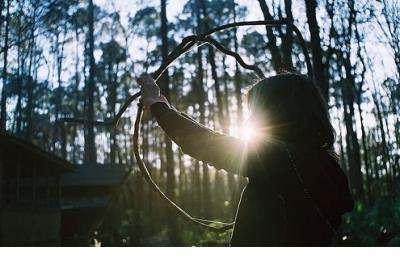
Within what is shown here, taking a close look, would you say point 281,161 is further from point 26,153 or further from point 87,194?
point 87,194

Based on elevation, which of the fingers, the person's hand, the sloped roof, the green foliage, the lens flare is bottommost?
the green foliage

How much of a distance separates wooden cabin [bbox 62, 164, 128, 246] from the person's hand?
14.4m

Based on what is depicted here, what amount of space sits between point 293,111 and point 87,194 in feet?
58.2

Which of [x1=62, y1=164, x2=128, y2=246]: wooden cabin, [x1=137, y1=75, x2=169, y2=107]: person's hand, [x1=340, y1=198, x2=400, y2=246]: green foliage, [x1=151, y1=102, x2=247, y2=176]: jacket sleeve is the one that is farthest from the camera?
[x1=62, y1=164, x2=128, y2=246]: wooden cabin

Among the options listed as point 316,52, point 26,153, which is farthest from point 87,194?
point 316,52

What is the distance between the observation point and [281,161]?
0.88m

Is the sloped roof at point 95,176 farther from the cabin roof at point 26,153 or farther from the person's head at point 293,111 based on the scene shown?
the person's head at point 293,111

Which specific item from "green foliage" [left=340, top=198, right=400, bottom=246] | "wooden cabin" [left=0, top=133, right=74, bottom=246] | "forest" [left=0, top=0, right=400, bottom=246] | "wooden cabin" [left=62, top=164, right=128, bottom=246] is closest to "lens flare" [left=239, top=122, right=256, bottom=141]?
"forest" [left=0, top=0, right=400, bottom=246]

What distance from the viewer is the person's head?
0.95m

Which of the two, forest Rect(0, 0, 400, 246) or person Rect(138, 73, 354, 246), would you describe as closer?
person Rect(138, 73, 354, 246)

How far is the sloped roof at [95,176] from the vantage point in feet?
57.6

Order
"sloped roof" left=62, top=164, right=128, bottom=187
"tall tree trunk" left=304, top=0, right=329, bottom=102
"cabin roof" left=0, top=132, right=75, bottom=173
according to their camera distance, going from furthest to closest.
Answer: "sloped roof" left=62, top=164, right=128, bottom=187, "cabin roof" left=0, top=132, right=75, bottom=173, "tall tree trunk" left=304, top=0, right=329, bottom=102

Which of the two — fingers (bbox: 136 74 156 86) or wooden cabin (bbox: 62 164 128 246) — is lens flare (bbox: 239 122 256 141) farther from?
wooden cabin (bbox: 62 164 128 246)
